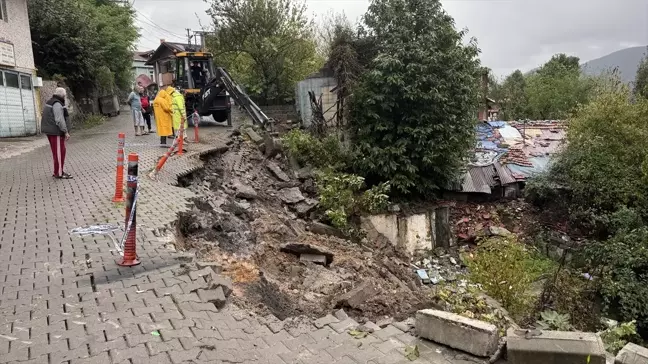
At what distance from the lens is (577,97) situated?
30719mm

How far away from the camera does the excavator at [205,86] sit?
15750mm

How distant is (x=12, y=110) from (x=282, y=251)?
14.3 meters

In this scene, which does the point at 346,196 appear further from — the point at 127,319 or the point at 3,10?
the point at 3,10

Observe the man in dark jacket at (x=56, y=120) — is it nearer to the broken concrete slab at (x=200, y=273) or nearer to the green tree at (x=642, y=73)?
the broken concrete slab at (x=200, y=273)

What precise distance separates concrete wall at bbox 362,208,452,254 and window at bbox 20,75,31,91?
14.1m

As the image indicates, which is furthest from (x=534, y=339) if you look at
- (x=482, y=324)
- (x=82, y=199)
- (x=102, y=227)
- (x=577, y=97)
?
(x=577, y=97)

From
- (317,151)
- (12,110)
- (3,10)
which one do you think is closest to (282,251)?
(317,151)

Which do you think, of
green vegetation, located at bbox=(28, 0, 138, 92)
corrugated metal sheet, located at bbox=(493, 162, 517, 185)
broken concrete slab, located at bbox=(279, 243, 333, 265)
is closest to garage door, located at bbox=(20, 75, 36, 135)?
green vegetation, located at bbox=(28, 0, 138, 92)

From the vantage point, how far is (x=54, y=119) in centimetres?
811

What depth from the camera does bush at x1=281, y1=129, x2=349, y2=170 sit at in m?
13.0

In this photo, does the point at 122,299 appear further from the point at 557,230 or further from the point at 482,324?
the point at 557,230

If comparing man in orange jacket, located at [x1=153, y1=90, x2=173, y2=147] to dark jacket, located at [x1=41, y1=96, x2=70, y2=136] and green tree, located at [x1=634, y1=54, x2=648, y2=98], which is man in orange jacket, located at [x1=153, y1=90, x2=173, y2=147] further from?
green tree, located at [x1=634, y1=54, x2=648, y2=98]

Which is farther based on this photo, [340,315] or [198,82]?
[198,82]

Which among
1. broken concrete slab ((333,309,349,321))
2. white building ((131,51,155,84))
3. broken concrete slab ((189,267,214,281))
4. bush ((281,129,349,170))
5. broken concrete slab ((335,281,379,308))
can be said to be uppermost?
white building ((131,51,155,84))
